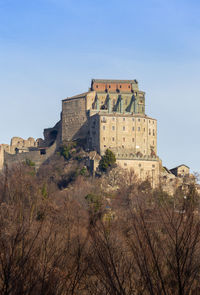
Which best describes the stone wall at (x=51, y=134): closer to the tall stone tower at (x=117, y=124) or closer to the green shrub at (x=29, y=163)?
the tall stone tower at (x=117, y=124)

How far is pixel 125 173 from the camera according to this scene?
95.0m

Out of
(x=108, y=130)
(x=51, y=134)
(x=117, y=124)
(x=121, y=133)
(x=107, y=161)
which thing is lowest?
(x=107, y=161)

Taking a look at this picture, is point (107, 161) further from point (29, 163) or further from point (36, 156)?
point (36, 156)

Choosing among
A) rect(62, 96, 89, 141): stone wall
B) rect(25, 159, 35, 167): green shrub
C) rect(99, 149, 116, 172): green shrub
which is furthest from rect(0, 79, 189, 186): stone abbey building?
rect(99, 149, 116, 172): green shrub

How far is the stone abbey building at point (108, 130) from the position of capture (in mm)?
97562

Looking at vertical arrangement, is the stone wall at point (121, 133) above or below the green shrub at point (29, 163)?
above

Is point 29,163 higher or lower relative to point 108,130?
lower

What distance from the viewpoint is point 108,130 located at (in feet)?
321

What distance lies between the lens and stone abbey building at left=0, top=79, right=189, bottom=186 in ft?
320

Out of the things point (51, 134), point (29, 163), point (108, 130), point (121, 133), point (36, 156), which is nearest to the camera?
point (108, 130)

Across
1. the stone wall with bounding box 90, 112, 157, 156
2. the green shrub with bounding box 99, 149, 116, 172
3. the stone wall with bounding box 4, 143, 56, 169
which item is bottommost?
the green shrub with bounding box 99, 149, 116, 172

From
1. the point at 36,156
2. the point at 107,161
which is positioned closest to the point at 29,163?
the point at 36,156

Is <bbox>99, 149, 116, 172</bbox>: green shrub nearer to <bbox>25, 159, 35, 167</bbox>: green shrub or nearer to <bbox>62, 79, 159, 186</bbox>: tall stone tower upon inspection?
<bbox>62, 79, 159, 186</bbox>: tall stone tower

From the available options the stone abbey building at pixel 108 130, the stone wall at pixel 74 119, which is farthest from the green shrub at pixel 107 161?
the stone wall at pixel 74 119
